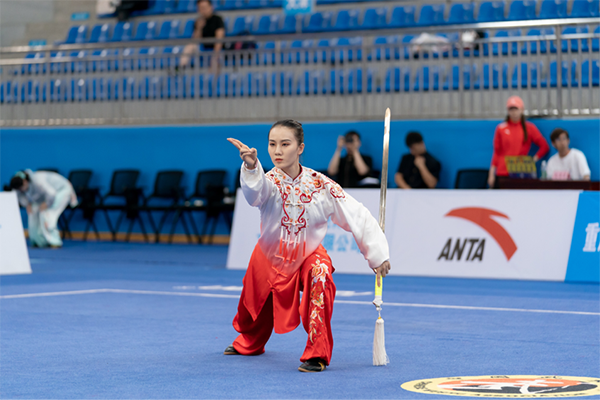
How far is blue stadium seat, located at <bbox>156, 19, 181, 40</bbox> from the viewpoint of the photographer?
2163 centimetres

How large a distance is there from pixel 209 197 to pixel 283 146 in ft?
39.4

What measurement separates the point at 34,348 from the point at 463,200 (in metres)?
7.09

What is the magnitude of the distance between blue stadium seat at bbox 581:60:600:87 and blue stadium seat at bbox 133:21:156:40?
11768mm

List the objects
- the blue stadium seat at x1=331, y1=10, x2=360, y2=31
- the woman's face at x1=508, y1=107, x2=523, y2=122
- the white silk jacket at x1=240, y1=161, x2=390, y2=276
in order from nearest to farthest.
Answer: the white silk jacket at x1=240, y1=161, x2=390, y2=276, the woman's face at x1=508, y1=107, x2=523, y2=122, the blue stadium seat at x1=331, y1=10, x2=360, y2=31

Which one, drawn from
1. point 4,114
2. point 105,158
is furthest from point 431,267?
point 4,114

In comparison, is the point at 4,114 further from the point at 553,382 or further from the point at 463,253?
the point at 553,382

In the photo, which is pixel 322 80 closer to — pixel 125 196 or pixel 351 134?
pixel 351 134

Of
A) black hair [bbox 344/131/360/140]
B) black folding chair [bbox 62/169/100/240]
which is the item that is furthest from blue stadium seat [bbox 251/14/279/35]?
black hair [bbox 344/131/360/140]

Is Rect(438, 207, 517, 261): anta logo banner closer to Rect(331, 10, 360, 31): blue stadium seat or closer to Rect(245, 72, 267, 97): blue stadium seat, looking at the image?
Rect(245, 72, 267, 97): blue stadium seat

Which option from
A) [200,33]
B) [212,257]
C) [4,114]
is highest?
[200,33]

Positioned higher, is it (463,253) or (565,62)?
(565,62)

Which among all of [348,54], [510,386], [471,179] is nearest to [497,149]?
[471,179]

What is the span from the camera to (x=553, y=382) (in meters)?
4.68

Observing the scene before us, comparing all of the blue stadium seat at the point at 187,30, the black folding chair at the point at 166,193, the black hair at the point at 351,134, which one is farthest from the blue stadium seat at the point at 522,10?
the blue stadium seat at the point at 187,30
